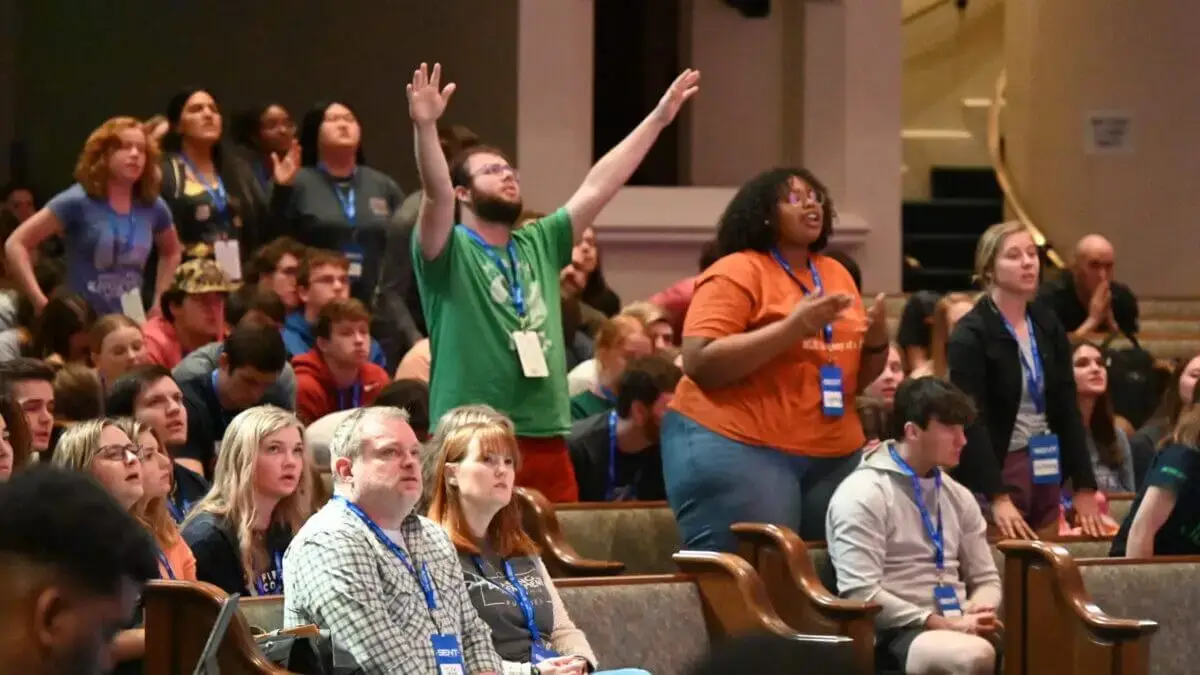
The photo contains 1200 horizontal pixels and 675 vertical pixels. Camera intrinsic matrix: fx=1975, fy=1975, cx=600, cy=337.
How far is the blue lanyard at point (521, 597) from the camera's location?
4035 mm

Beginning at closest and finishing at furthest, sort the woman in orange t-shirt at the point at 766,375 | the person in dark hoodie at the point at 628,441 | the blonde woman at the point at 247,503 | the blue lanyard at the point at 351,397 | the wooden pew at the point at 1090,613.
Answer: the blonde woman at the point at 247,503, the wooden pew at the point at 1090,613, the woman in orange t-shirt at the point at 766,375, the person in dark hoodie at the point at 628,441, the blue lanyard at the point at 351,397

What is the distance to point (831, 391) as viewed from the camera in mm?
4570

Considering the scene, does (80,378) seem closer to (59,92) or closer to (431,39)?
(431,39)

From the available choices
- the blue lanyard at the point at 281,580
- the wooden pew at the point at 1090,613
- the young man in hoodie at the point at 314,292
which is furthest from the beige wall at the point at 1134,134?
the blue lanyard at the point at 281,580

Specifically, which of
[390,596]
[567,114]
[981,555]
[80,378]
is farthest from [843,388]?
[567,114]

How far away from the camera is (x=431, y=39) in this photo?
10.8m

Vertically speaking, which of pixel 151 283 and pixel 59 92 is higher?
pixel 59 92

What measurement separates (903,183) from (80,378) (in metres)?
7.65

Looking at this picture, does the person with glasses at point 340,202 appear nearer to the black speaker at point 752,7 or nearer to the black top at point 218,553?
the black top at point 218,553

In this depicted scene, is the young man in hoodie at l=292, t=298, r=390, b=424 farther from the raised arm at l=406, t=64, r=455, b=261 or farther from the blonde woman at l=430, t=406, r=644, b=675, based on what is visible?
the blonde woman at l=430, t=406, r=644, b=675

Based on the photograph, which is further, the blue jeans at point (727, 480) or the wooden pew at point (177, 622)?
the blue jeans at point (727, 480)

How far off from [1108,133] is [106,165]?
6.25 meters

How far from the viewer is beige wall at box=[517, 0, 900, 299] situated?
30.2ft

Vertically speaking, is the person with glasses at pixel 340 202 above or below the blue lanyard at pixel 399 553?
above
